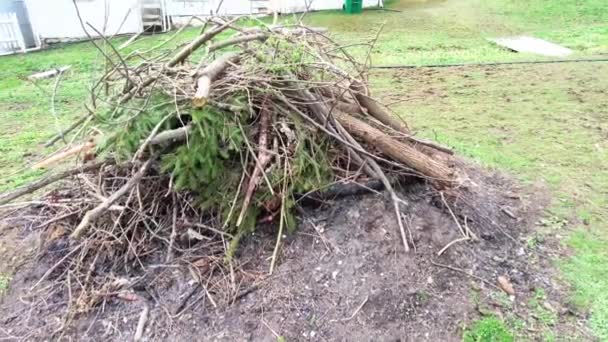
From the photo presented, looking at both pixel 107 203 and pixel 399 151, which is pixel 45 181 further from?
pixel 399 151

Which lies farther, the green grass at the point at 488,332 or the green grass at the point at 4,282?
the green grass at the point at 4,282

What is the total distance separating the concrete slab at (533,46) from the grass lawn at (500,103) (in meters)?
0.27

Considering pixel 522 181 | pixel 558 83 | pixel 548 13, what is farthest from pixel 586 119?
pixel 548 13

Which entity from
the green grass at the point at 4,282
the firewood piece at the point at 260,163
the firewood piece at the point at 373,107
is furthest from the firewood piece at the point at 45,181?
the firewood piece at the point at 373,107

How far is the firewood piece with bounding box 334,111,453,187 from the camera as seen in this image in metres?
2.79

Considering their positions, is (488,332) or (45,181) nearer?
(488,332)

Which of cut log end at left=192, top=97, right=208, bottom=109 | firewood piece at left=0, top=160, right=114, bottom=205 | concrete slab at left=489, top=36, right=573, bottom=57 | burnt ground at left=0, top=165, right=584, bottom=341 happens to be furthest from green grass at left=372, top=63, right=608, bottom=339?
firewood piece at left=0, top=160, right=114, bottom=205

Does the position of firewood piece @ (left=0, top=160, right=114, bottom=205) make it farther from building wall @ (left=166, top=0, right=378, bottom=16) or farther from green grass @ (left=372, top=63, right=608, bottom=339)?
building wall @ (left=166, top=0, right=378, bottom=16)

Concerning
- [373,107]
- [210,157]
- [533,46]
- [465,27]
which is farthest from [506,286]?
[465,27]

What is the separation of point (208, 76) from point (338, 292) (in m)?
1.40

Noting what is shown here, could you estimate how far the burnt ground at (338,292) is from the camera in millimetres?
2258

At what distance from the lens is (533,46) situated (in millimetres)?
7551

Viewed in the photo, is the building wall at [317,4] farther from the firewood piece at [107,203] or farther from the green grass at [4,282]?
the green grass at [4,282]

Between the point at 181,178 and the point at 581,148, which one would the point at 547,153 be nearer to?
the point at 581,148
